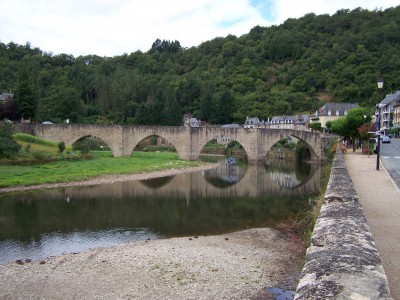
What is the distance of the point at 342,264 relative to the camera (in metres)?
4.45

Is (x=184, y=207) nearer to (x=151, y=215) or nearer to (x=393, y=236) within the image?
(x=151, y=215)

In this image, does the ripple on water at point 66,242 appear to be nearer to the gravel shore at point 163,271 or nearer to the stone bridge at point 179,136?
the gravel shore at point 163,271

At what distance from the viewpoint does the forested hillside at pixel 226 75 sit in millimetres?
72425

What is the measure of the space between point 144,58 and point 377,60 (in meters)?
61.5

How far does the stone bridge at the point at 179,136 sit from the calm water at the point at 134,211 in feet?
51.6

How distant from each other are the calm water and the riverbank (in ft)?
5.02

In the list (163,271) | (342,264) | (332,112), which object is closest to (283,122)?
(332,112)

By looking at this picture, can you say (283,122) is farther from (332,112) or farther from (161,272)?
(161,272)

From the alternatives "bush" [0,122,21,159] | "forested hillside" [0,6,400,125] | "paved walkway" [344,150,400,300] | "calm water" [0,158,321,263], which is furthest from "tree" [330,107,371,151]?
"forested hillside" [0,6,400,125]

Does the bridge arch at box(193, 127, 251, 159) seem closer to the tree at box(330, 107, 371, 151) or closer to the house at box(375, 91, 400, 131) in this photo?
the tree at box(330, 107, 371, 151)

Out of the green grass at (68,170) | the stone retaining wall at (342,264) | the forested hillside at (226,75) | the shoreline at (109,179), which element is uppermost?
the forested hillside at (226,75)

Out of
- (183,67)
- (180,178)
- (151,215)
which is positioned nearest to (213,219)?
(151,215)

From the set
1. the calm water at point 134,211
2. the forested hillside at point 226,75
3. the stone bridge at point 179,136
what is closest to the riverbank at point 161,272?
the calm water at point 134,211

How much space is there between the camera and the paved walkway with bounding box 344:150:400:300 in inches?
267
